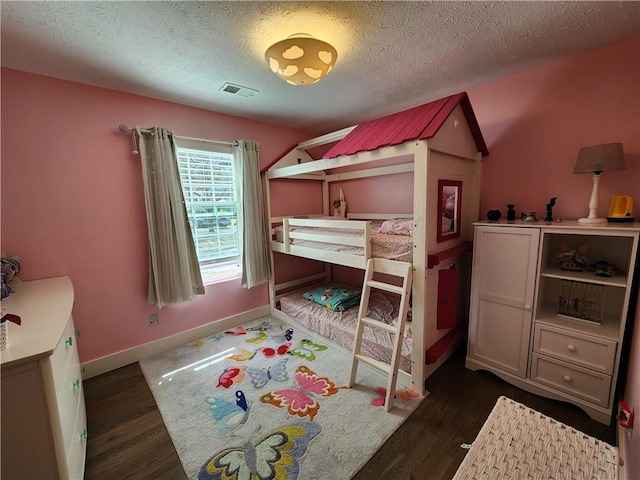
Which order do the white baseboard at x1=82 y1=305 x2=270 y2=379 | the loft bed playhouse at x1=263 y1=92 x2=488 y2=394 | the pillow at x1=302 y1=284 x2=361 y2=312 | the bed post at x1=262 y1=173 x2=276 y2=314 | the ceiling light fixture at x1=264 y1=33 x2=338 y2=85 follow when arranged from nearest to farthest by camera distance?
1. the ceiling light fixture at x1=264 y1=33 x2=338 y2=85
2. the loft bed playhouse at x1=263 y1=92 x2=488 y2=394
3. the white baseboard at x1=82 y1=305 x2=270 y2=379
4. the pillow at x1=302 y1=284 x2=361 y2=312
5. the bed post at x1=262 y1=173 x2=276 y2=314

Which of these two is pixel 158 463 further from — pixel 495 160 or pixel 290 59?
pixel 495 160

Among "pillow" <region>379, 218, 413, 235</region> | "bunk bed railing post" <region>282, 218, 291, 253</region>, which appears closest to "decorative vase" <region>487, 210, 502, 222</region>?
"pillow" <region>379, 218, 413, 235</region>

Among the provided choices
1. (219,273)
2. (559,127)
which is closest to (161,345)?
(219,273)

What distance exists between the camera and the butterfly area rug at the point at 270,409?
1.51 meters

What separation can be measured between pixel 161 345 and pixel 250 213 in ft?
5.27

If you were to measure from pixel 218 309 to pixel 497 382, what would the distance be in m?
2.72

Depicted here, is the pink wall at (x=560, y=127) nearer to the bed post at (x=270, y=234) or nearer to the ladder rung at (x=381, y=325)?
the ladder rung at (x=381, y=325)

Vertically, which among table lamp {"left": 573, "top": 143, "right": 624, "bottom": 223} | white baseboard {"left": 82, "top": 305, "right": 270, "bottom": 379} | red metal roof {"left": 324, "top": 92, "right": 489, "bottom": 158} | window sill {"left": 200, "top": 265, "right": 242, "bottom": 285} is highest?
red metal roof {"left": 324, "top": 92, "right": 489, "bottom": 158}

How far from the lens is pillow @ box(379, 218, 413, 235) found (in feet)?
7.18

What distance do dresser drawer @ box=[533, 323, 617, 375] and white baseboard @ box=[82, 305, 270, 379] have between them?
2.76 metres

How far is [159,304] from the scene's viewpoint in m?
2.49

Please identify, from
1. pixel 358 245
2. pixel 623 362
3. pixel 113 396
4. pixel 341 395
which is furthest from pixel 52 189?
pixel 623 362

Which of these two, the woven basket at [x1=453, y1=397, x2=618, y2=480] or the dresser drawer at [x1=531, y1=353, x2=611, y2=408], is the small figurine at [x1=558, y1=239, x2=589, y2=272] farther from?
the woven basket at [x1=453, y1=397, x2=618, y2=480]

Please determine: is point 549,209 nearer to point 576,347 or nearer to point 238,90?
point 576,347
